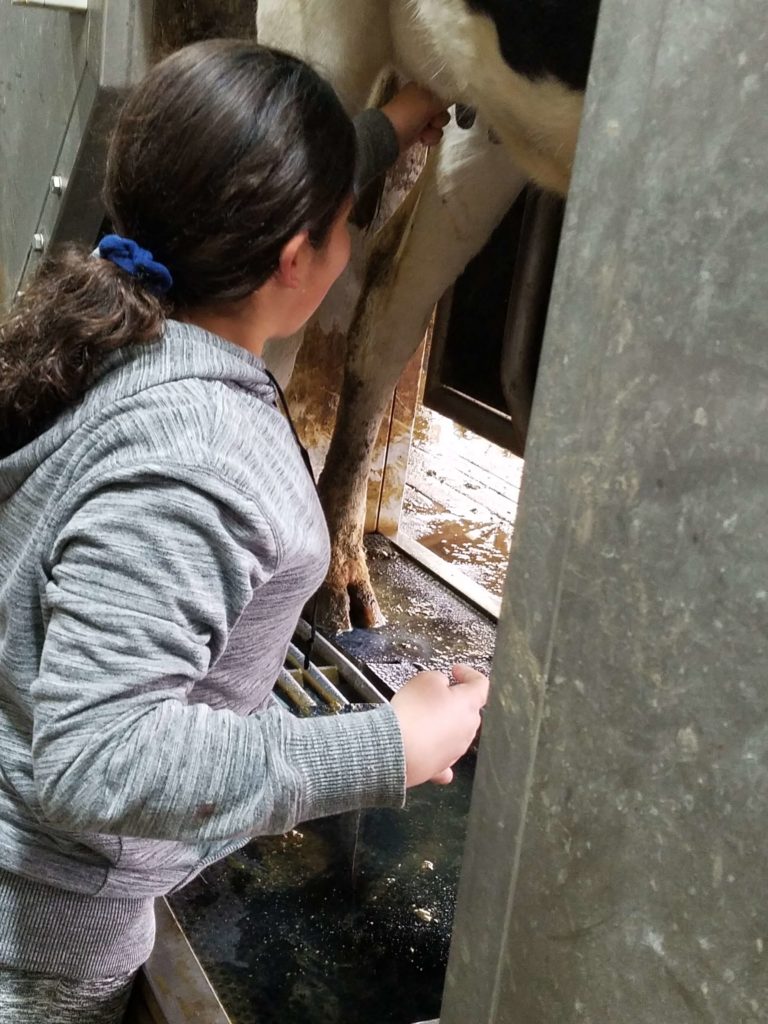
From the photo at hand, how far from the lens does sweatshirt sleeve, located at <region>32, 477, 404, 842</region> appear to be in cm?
68

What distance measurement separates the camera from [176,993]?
117 cm

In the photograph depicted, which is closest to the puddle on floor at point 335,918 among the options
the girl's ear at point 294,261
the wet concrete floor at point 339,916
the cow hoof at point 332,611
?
the wet concrete floor at point 339,916

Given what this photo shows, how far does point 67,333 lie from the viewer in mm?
799

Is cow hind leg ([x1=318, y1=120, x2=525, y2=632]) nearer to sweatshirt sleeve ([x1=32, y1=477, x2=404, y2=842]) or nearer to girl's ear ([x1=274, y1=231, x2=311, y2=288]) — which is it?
girl's ear ([x1=274, y1=231, x2=311, y2=288])

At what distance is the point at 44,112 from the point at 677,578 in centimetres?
309

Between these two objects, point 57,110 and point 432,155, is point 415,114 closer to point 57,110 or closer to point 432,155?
point 432,155

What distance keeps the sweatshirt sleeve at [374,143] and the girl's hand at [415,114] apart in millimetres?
102

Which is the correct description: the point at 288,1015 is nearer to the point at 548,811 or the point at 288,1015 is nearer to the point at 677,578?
the point at 548,811

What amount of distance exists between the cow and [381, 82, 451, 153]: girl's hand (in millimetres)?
22

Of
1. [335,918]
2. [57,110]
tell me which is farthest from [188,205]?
[57,110]

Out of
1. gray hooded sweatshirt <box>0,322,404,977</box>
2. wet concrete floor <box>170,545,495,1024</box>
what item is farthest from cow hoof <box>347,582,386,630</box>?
gray hooded sweatshirt <box>0,322,404,977</box>

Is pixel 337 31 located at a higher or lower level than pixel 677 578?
higher

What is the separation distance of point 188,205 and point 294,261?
0.35 feet

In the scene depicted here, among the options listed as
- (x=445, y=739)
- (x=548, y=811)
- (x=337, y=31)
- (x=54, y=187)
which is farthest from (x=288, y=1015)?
(x=54, y=187)
